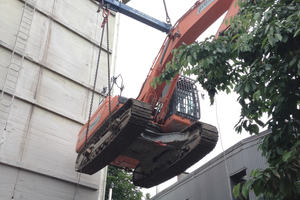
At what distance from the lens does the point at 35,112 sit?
12.9m

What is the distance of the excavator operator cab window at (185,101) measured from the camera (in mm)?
10352

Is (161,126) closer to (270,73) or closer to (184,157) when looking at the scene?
(184,157)

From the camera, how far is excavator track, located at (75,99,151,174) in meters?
8.97

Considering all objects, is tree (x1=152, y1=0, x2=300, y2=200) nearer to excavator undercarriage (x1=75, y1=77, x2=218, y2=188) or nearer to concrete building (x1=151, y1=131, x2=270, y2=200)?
excavator undercarriage (x1=75, y1=77, x2=218, y2=188)

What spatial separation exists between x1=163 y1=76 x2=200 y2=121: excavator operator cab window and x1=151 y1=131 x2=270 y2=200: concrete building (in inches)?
73.8

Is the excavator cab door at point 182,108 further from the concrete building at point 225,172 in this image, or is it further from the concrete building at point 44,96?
the concrete building at point 44,96

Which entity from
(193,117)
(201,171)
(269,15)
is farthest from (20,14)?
(269,15)

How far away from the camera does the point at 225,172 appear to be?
464 inches

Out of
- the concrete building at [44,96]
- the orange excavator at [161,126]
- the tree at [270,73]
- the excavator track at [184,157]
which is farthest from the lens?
the concrete building at [44,96]

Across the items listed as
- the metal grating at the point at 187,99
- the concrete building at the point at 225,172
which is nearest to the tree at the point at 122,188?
the concrete building at the point at 225,172

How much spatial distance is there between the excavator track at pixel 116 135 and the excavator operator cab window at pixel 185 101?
137 cm

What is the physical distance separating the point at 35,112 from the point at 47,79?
1546 mm

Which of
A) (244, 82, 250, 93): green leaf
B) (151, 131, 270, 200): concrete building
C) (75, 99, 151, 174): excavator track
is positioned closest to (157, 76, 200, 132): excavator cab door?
(75, 99, 151, 174): excavator track

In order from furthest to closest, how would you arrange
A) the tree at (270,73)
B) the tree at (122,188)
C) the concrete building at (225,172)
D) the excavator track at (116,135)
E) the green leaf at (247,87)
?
1. the tree at (122,188)
2. the concrete building at (225,172)
3. the excavator track at (116,135)
4. the green leaf at (247,87)
5. the tree at (270,73)
